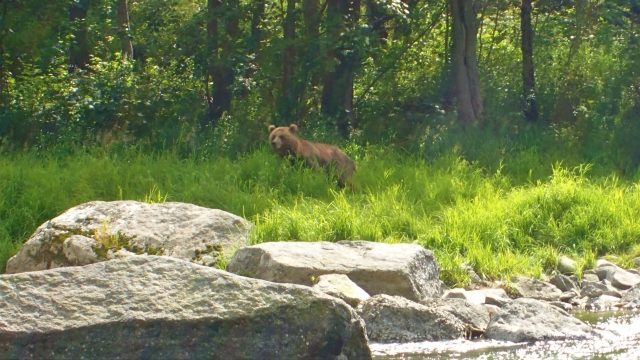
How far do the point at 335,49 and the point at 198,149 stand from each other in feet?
9.91

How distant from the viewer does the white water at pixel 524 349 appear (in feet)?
25.2

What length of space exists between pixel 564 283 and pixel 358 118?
7677 mm

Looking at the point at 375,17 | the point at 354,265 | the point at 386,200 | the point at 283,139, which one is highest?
the point at 375,17

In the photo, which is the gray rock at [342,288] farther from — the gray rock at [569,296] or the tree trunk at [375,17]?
the tree trunk at [375,17]

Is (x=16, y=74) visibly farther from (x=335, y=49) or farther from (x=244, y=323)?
(x=244, y=323)

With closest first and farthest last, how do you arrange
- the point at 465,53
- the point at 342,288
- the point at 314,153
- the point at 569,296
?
the point at 342,288 → the point at 569,296 → the point at 314,153 → the point at 465,53

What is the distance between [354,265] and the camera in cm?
950

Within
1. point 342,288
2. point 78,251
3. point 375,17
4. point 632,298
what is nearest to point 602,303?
point 632,298

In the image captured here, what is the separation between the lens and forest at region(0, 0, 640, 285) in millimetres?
12000

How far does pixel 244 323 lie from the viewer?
6.45 metres

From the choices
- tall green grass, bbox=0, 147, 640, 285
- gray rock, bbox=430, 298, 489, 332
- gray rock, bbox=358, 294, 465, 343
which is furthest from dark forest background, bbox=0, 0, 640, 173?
gray rock, bbox=358, 294, 465, 343

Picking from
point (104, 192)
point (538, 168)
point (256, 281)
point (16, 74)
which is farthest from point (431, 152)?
point (256, 281)

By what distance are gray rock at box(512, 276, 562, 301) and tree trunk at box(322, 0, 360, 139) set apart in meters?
6.90

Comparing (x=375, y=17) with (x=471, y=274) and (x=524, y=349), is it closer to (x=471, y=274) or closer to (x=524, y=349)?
(x=471, y=274)
